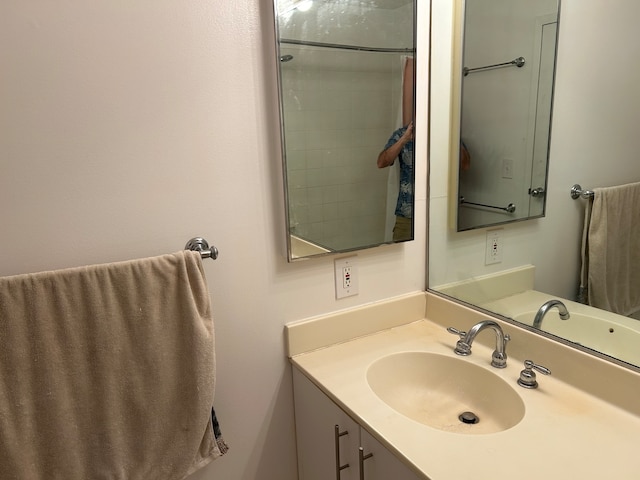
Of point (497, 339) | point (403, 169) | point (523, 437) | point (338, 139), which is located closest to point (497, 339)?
point (497, 339)

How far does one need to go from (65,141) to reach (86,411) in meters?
0.57

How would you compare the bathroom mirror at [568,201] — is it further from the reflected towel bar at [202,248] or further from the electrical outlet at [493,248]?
the reflected towel bar at [202,248]

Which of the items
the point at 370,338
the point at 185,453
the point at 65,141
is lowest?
the point at 185,453

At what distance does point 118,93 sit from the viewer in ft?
3.16

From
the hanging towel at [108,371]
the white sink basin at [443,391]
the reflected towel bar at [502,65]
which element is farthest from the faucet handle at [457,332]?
the reflected towel bar at [502,65]

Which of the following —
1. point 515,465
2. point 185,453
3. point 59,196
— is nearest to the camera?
point 515,465

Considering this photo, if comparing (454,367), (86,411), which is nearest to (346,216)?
(454,367)

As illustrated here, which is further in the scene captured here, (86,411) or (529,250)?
(529,250)

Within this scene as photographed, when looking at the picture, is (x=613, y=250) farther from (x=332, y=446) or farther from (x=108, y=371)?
(x=108, y=371)

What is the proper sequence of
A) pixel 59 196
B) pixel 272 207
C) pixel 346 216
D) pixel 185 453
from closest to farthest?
pixel 59 196 < pixel 185 453 < pixel 272 207 < pixel 346 216

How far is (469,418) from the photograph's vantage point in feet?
3.82

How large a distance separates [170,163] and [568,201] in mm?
1108

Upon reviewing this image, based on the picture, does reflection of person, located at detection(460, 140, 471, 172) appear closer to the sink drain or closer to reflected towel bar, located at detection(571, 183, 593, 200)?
reflected towel bar, located at detection(571, 183, 593, 200)

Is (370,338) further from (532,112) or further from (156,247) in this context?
(532,112)
